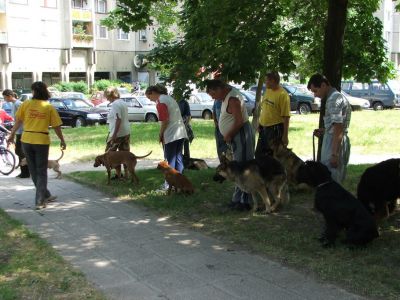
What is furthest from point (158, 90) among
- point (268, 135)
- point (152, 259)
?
point (152, 259)

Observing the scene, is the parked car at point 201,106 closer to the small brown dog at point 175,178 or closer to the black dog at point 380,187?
the small brown dog at point 175,178

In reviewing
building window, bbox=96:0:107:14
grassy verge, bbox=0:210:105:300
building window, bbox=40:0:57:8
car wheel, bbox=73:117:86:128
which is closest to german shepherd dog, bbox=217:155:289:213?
grassy verge, bbox=0:210:105:300

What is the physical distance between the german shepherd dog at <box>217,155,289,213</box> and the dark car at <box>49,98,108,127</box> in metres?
19.1

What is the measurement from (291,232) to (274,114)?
103 inches

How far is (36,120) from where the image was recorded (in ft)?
25.3

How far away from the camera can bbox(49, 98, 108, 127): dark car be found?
2541cm

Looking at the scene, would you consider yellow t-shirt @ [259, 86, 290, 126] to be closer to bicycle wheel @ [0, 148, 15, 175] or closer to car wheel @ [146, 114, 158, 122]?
bicycle wheel @ [0, 148, 15, 175]

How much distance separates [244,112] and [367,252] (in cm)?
258

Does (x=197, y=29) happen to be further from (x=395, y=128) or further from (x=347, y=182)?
(x=395, y=128)

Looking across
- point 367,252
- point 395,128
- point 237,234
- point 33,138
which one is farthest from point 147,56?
point 395,128

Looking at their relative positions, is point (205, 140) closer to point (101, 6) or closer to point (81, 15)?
point (81, 15)

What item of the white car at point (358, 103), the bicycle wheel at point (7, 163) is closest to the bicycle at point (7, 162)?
the bicycle wheel at point (7, 163)

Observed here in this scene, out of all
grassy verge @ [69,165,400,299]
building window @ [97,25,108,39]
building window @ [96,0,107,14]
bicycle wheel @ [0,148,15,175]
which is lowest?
grassy verge @ [69,165,400,299]

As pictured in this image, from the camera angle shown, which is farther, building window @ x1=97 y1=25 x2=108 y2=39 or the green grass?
building window @ x1=97 y1=25 x2=108 y2=39
